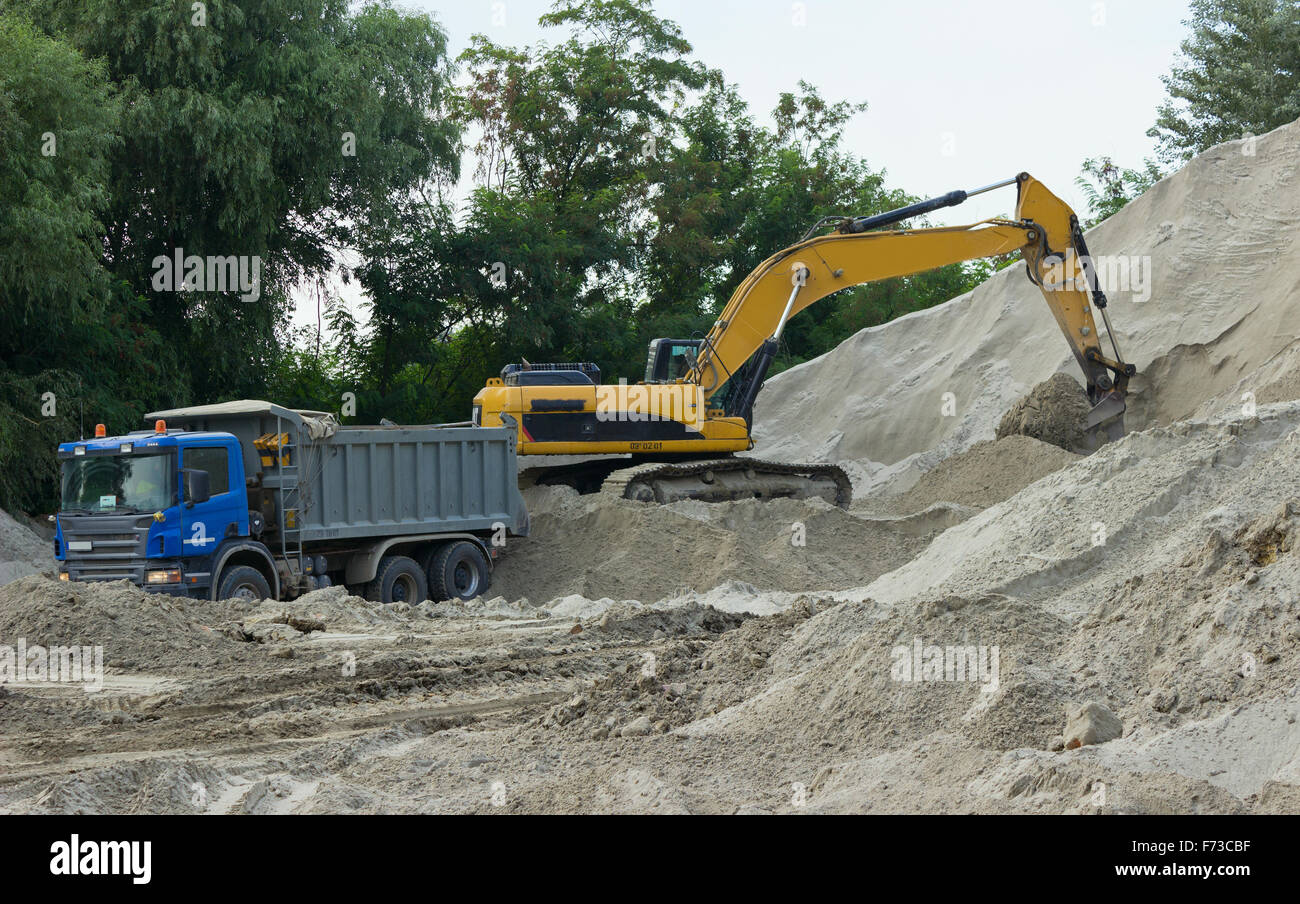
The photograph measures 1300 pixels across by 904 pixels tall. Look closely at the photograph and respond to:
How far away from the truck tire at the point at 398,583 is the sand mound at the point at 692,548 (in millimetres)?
1191

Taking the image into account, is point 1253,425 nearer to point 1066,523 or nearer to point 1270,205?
point 1066,523

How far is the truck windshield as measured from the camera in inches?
450

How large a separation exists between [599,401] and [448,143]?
371 inches

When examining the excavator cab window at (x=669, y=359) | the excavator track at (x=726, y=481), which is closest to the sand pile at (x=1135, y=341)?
the excavator track at (x=726, y=481)

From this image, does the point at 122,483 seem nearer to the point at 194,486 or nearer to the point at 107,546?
the point at 107,546

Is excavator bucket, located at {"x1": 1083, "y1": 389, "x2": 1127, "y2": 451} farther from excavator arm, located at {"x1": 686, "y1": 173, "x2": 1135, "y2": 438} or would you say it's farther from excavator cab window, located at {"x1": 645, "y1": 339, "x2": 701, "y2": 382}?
excavator cab window, located at {"x1": 645, "y1": 339, "x2": 701, "y2": 382}

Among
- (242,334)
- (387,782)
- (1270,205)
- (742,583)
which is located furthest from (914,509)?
(387,782)

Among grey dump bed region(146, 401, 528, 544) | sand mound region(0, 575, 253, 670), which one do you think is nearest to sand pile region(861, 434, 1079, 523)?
grey dump bed region(146, 401, 528, 544)

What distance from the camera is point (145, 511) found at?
11391mm

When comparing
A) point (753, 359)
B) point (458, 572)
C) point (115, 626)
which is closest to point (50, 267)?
point (458, 572)

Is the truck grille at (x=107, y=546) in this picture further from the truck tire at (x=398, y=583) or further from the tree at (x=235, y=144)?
the tree at (x=235, y=144)

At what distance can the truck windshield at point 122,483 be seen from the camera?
37.5ft

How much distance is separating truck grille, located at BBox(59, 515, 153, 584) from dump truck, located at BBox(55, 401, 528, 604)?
0.5 inches

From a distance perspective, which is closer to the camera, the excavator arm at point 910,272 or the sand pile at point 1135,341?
the excavator arm at point 910,272
